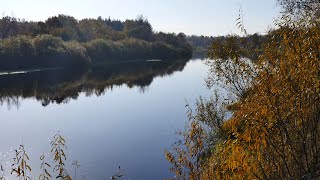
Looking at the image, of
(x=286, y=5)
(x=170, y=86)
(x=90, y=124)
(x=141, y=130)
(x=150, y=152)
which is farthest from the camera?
(x=170, y=86)

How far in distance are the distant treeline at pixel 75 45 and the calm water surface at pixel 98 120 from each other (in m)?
13.4

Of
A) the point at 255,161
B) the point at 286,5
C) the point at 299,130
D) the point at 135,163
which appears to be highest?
the point at 286,5

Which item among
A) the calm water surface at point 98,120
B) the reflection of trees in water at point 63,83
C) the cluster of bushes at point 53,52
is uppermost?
the cluster of bushes at point 53,52

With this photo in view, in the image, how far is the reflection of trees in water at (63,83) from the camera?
4431 centimetres

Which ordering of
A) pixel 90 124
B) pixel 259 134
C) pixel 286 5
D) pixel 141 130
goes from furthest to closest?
pixel 90 124 < pixel 141 130 < pixel 286 5 < pixel 259 134

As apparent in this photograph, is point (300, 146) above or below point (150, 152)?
above

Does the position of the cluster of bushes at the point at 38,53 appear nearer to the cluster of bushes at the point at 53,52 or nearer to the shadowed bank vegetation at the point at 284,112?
the cluster of bushes at the point at 53,52

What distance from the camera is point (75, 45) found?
79438mm

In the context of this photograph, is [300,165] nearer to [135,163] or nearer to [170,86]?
[135,163]

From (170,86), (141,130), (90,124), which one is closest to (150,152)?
(141,130)

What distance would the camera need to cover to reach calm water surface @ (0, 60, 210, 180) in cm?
2141

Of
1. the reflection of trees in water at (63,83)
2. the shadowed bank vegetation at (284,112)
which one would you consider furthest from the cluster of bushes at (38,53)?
the shadowed bank vegetation at (284,112)

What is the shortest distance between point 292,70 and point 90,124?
25.8m

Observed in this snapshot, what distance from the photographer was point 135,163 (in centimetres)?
2111
